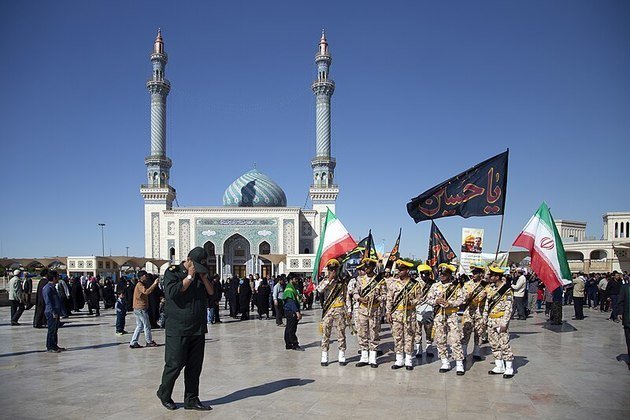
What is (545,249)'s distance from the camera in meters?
9.98

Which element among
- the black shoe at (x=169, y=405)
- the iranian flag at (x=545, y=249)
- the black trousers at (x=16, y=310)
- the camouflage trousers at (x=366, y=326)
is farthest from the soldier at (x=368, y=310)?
the black trousers at (x=16, y=310)

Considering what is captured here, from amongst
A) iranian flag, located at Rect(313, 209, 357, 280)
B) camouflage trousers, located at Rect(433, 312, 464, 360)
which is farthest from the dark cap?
iranian flag, located at Rect(313, 209, 357, 280)

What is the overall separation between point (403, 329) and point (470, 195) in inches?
127

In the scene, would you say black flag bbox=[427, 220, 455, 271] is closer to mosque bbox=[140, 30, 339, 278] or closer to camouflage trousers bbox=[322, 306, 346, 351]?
camouflage trousers bbox=[322, 306, 346, 351]

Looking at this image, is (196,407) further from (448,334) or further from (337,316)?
(448,334)

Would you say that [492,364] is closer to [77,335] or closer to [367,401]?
[367,401]

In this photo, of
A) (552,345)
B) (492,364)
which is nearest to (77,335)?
(492,364)

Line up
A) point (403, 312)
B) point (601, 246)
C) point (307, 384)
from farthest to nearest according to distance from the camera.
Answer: point (601, 246)
point (403, 312)
point (307, 384)

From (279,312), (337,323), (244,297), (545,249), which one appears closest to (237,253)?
(244,297)

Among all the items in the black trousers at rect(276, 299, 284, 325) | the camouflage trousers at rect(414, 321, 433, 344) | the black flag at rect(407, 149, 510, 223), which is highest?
the black flag at rect(407, 149, 510, 223)

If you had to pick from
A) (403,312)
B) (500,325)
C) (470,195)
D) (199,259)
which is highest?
(470,195)

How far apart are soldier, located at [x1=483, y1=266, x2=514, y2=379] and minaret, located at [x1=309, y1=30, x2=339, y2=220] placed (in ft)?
130

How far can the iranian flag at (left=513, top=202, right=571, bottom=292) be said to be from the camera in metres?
9.78

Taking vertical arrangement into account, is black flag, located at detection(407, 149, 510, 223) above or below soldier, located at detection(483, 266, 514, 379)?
above
